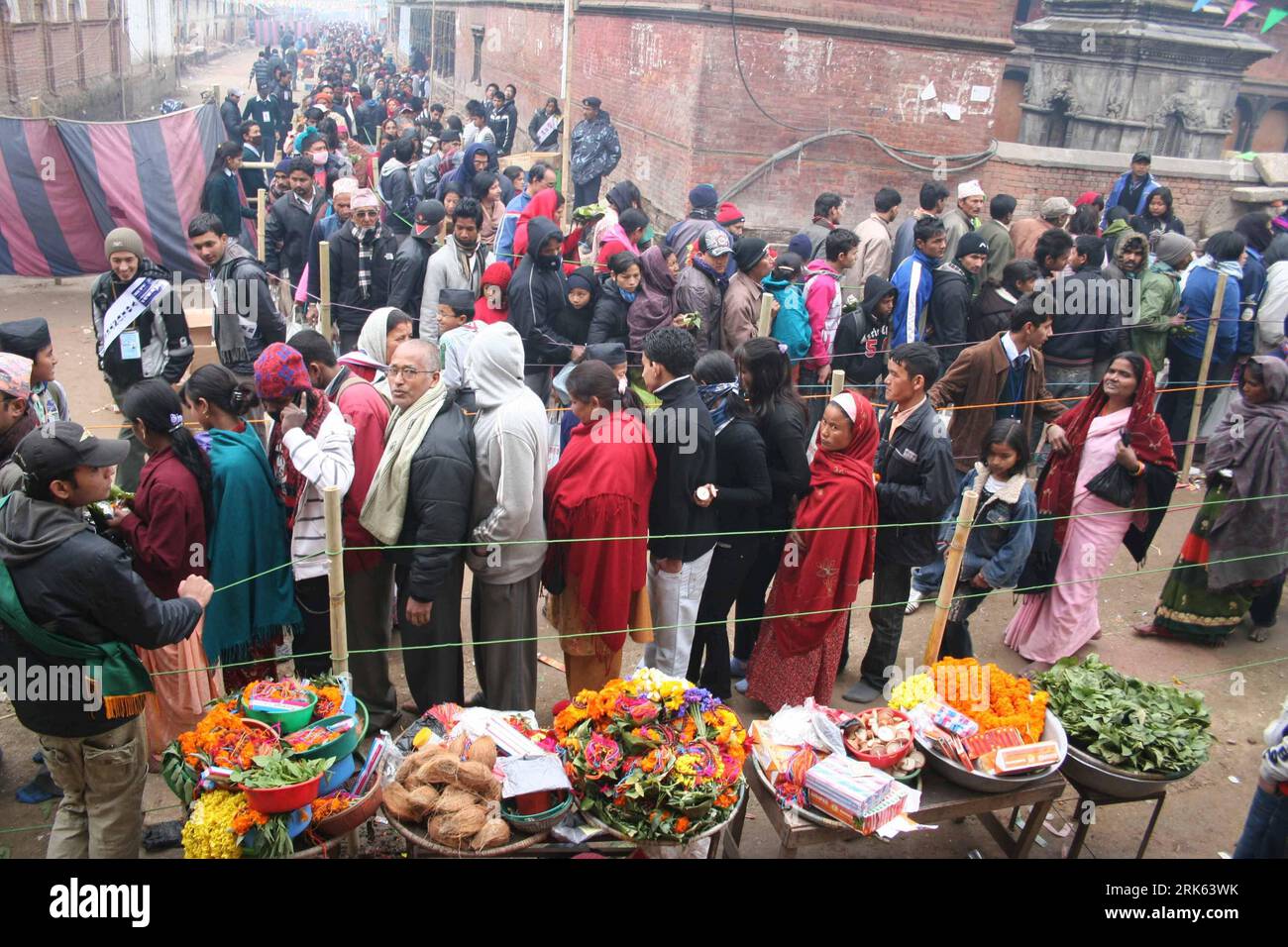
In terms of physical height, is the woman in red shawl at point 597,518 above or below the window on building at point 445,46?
below

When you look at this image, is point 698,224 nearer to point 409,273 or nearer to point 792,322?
point 792,322

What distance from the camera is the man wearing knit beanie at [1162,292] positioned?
8359 mm

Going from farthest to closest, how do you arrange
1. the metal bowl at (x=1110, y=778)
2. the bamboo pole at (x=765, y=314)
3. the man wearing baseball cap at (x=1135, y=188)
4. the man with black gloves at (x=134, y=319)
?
the man wearing baseball cap at (x=1135, y=188) < the bamboo pole at (x=765, y=314) < the man with black gloves at (x=134, y=319) < the metal bowl at (x=1110, y=778)

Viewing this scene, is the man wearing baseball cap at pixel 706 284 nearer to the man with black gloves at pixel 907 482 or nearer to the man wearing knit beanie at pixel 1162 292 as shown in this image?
the man with black gloves at pixel 907 482

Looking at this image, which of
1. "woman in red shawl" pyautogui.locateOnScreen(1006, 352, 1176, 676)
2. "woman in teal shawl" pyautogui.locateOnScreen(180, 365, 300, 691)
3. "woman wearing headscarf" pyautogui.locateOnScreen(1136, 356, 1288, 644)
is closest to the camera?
"woman in teal shawl" pyautogui.locateOnScreen(180, 365, 300, 691)

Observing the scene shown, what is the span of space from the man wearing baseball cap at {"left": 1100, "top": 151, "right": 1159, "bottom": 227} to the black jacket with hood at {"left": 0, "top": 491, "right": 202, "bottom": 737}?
1099 centimetres

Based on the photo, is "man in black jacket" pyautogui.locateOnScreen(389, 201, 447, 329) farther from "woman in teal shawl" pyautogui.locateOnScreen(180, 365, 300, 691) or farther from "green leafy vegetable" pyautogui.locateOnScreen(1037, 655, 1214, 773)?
"green leafy vegetable" pyautogui.locateOnScreen(1037, 655, 1214, 773)

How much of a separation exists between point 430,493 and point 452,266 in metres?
3.75

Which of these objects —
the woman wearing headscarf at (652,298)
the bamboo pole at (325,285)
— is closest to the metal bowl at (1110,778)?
the woman wearing headscarf at (652,298)

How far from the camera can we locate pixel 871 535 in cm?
530

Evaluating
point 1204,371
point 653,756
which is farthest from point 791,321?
point 653,756

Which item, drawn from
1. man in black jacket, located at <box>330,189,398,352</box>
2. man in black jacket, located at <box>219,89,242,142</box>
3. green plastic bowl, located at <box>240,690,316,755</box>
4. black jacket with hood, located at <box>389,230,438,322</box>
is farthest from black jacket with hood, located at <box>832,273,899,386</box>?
man in black jacket, located at <box>219,89,242,142</box>

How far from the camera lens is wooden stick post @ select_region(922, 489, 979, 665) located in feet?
15.8

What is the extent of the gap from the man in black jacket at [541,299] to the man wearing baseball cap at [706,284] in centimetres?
92
